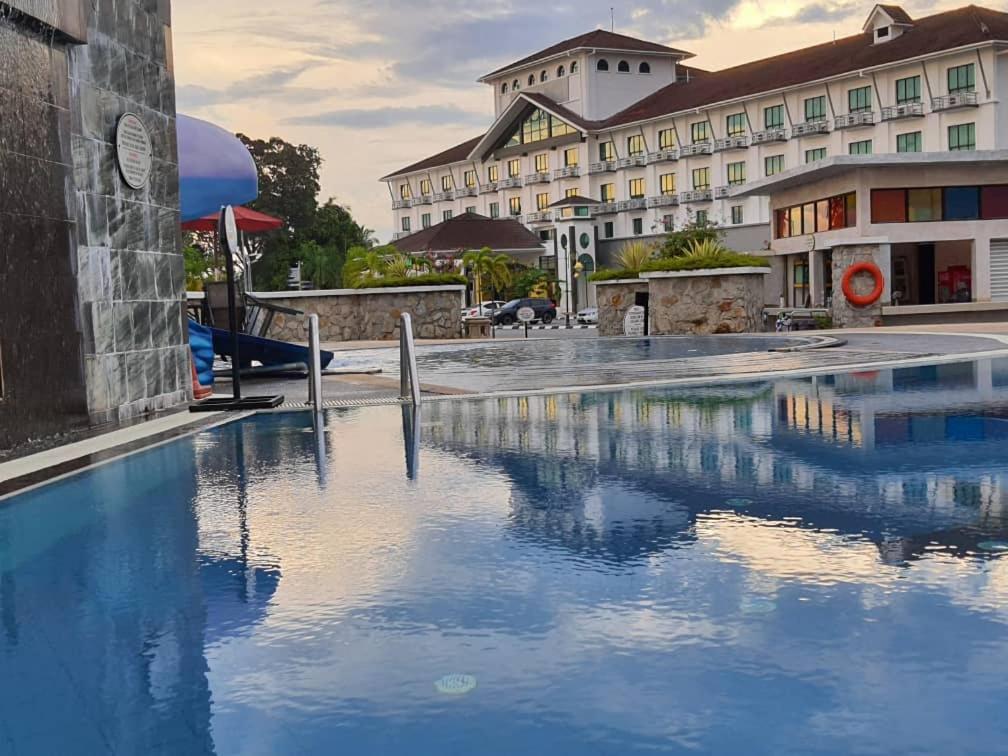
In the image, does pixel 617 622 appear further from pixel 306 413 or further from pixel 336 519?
pixel 306 413

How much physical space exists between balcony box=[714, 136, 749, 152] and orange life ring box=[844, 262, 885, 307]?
34.7m

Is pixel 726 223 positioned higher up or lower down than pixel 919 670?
higher up

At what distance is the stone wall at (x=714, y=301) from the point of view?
97.8 ft

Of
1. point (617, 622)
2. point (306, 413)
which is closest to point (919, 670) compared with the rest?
point (617, 622)

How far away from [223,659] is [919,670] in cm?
231

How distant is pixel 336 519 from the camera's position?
20.6 ft

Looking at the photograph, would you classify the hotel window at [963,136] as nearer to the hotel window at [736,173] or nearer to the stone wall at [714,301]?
the hotel window at [736,173]

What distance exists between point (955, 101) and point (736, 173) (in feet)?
49.8

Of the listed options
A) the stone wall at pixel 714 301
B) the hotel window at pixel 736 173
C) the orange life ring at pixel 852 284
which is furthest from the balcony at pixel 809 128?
the stone wall at pixel 714 301

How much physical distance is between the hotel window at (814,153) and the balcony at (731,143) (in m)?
A: 4.12

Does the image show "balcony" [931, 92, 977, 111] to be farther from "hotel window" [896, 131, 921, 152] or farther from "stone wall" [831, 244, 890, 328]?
"stone wall" [831, 244, 890, 328]

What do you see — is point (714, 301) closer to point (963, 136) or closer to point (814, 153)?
point (963, 136)

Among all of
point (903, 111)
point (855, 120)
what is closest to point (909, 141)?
point (903, 111)

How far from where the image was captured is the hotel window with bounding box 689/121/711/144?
2689 inches
